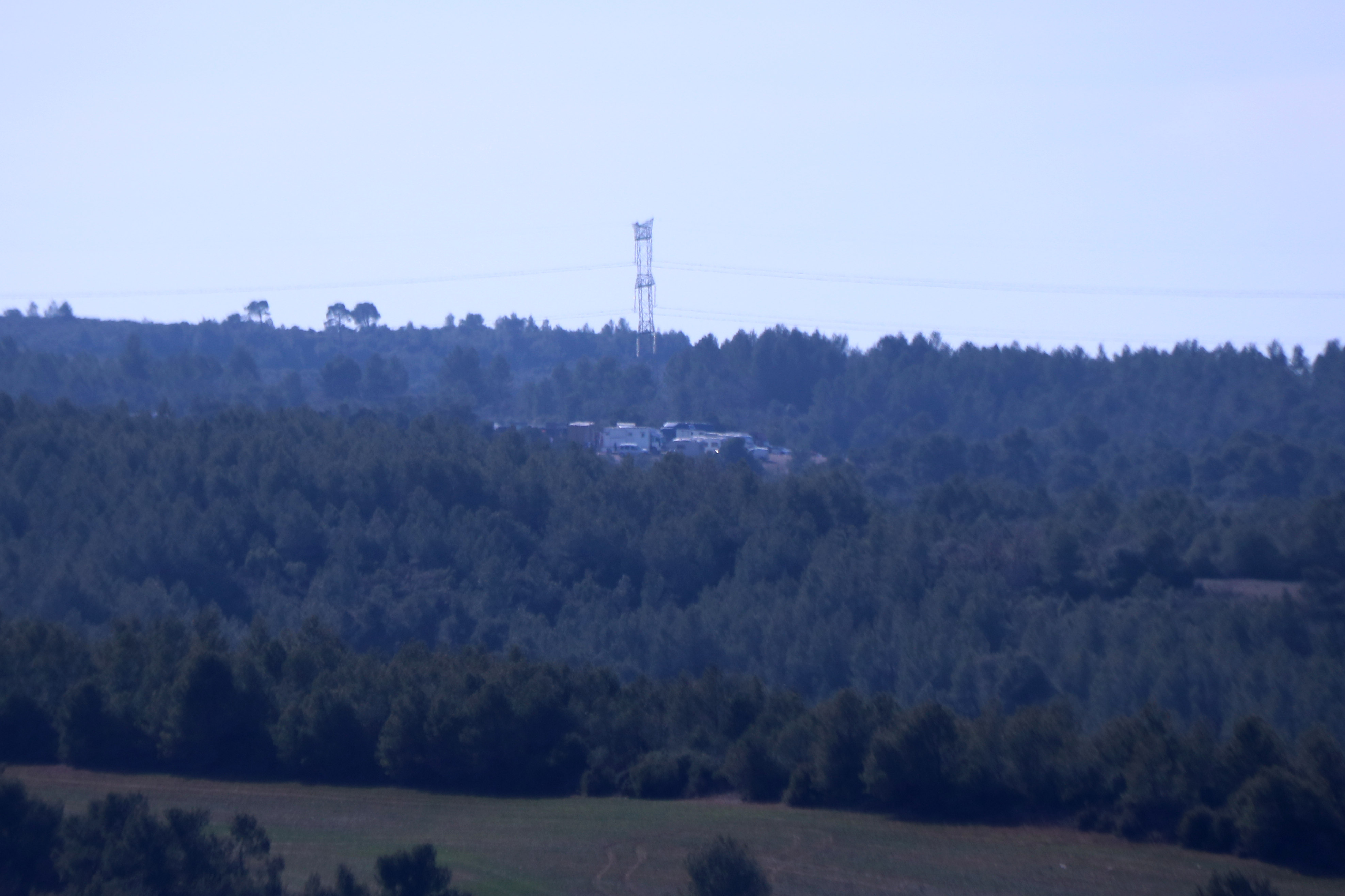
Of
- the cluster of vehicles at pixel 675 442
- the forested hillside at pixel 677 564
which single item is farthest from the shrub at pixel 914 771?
the cluster of vehicles at pixel 675 442

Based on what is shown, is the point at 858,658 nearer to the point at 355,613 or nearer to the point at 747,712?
the point at 355,613

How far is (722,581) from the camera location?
5256 cm

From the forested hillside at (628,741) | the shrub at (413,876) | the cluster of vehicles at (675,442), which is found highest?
the cluster of vehicles at (675,442)

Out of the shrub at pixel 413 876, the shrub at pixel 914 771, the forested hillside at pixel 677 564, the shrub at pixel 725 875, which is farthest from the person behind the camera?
the forested hillside at pixel 677 564

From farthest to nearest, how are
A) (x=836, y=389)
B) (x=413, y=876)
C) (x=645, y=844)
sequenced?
(x=836, y=389) → (x=645, y=844) → (x=413, y=876)

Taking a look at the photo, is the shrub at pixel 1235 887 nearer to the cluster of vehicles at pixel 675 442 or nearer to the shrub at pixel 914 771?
the shrub at pixel 914 771

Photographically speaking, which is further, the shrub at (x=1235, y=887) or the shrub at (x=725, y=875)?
the shrub at (x=725, y=875)

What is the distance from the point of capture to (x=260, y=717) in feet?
77.4

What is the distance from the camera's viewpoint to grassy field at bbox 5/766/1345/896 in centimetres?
1566

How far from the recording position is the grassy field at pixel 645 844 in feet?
51.4

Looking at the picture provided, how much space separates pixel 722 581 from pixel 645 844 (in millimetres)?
34820

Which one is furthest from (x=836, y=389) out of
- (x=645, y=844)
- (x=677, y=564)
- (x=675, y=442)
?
(x=645, y=844)

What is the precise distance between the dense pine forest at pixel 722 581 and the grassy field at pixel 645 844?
2.51 feet

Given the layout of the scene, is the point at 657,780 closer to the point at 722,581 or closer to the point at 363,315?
the point at 722,581
